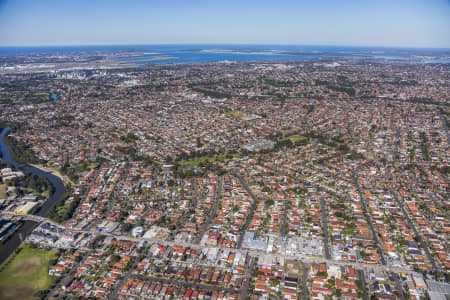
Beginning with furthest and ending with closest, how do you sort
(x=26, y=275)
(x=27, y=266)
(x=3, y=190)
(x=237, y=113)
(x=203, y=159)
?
1. (x=237, y=113)
2. (x=203, y=159)
3. (x=3, y=190)
4. (x=27, y=266)
5. (x=26, y=275)

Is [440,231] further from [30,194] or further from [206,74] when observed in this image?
[206,74]

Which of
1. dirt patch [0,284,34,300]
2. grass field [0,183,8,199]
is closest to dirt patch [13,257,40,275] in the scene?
dirt patch [0,284,34,300]

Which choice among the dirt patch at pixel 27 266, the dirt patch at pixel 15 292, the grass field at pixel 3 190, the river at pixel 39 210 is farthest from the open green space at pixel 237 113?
the dirt patch at pixel 15 292

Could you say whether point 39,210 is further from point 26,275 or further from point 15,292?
point 15,292

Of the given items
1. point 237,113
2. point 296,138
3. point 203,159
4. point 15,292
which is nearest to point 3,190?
point 15,292

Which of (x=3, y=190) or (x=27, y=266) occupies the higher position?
(x=3, y=190)
